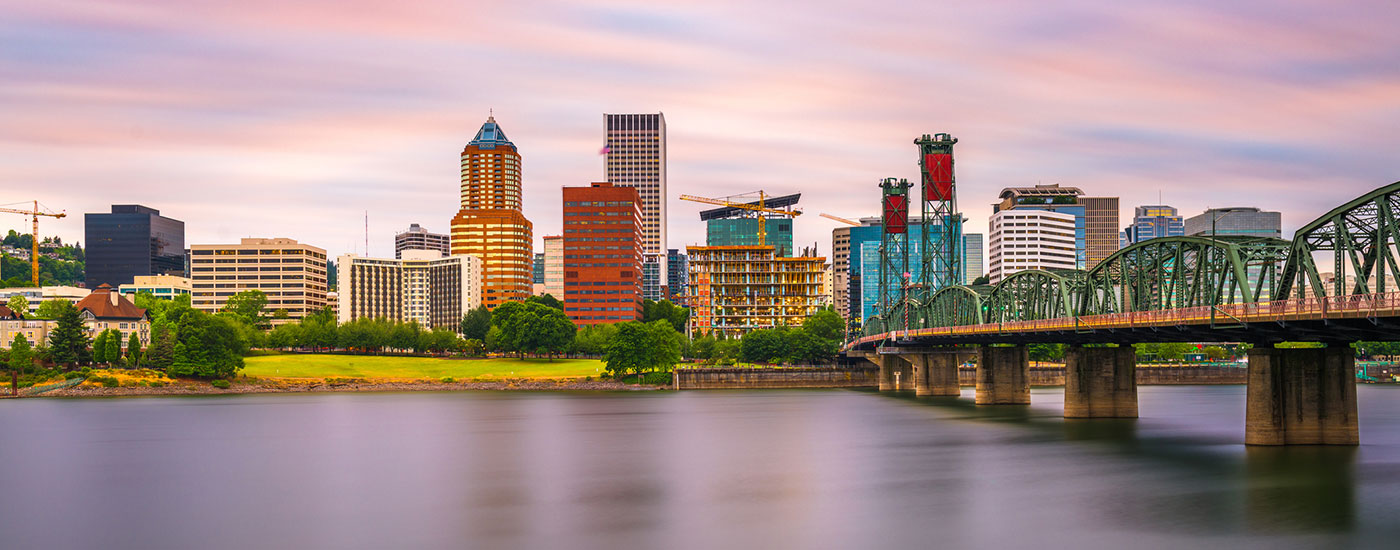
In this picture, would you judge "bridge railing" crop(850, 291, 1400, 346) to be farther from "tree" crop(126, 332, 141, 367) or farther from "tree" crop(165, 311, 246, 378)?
"tree" crop(126, 332, 141, 367)

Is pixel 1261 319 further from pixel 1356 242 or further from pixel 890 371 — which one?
pixel 890 371

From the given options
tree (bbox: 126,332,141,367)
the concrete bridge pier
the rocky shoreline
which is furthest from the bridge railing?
tree (bbox: 126,332,141,367)

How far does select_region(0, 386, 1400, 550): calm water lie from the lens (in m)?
52.7

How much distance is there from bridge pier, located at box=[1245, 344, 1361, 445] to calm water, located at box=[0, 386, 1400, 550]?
1581mm

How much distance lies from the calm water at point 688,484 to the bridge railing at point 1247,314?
28.4 feet

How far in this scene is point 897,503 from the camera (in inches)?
2431

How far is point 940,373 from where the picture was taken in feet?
563

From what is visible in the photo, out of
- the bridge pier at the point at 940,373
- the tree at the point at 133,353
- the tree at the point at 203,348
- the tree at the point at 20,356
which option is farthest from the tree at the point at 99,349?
the bridge pier at the point at 940,373

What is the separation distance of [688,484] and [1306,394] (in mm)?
39038

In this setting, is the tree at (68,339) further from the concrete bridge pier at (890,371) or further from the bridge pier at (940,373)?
the bridge pier at (940,373)

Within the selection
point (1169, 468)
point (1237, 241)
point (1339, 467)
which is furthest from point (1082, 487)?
point (1237, 241)

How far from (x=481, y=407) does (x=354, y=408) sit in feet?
49.7

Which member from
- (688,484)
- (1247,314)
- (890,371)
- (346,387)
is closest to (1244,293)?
(1247,314)

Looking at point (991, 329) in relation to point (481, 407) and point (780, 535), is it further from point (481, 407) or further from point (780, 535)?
point (780, 535)
